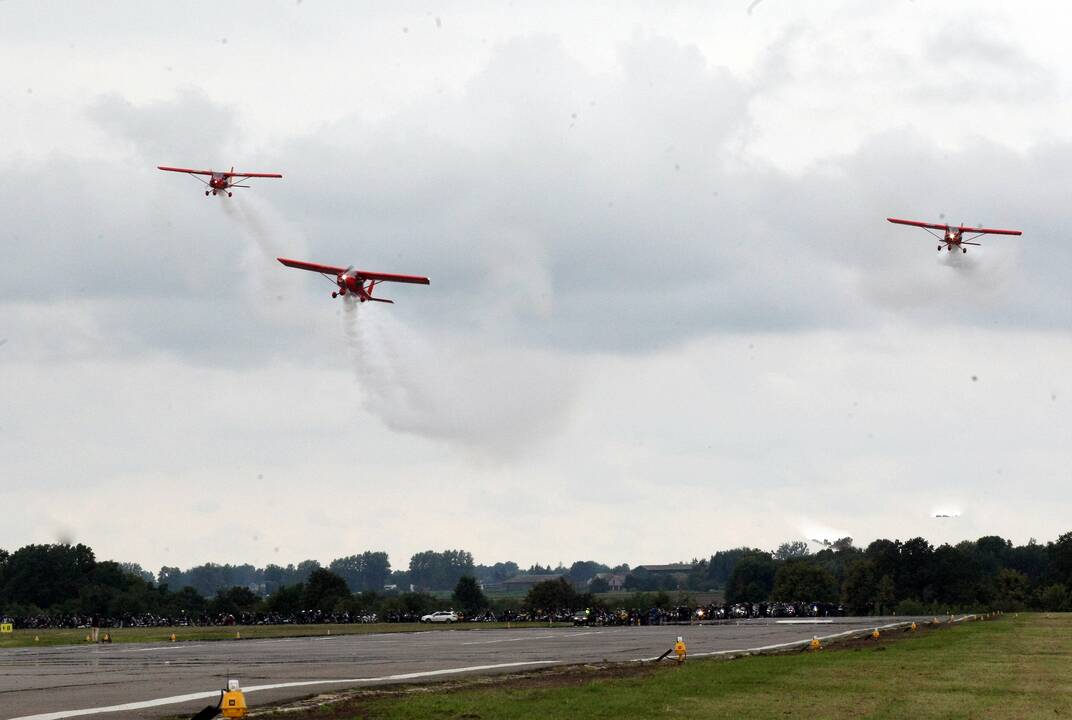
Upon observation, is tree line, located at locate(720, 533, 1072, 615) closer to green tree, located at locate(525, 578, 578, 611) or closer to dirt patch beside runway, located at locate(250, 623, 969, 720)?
green tree, located at locate(525, 578, 578, 611)

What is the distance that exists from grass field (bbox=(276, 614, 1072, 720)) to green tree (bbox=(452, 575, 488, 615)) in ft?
369

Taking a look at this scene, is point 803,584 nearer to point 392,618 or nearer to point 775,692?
point 392,618

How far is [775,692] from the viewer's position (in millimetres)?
36000

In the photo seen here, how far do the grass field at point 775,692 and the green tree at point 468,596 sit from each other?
113 meters

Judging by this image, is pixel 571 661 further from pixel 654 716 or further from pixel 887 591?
pixel 887 591

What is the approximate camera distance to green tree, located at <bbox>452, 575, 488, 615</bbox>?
6358 inches

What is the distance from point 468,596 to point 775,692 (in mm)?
128685

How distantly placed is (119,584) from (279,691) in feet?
531

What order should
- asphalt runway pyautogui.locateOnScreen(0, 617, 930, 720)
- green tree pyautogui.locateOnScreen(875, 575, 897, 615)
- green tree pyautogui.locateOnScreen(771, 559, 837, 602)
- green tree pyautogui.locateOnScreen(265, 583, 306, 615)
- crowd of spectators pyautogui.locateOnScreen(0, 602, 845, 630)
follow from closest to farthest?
asphalt runway pyautogui.locateOnScreen(0, 617, 930, 720)
crowd of spectators pyautogui.locateOnScreen(0, 602, 845, 630)
green tree pyautogui.locateOnScreen(265, 583, 306, 615)
green tree pyautogui.locateOnScreen(875, 575, 897, 615)
green tree pyautogui.locateOnScreen(771, 559, 837, 602)

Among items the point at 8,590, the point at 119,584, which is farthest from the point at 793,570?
the point at 8,590

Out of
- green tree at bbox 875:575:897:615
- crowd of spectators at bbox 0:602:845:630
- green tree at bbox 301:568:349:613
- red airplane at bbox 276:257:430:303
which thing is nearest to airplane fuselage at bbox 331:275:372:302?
red airplane at bbox 276:257:430:303

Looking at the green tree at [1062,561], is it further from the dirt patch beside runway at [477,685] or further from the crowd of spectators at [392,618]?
the dirt patch beside runway at [477,685]

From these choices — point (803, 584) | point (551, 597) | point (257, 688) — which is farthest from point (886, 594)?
point (257, 688)

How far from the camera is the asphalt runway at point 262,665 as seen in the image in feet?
113
